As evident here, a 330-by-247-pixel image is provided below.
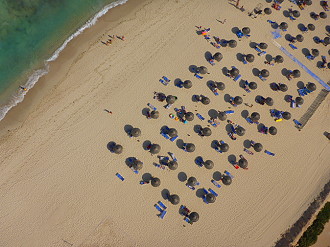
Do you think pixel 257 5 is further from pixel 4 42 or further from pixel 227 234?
pixel 4 42

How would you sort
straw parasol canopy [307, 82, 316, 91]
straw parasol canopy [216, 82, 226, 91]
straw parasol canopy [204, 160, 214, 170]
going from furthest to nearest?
straw parasol canopy [307, 82, 316, 91]
straw parasol canopy [216, 82, 226, 91]
straw parasol canopy [204, 160, 214, 170]

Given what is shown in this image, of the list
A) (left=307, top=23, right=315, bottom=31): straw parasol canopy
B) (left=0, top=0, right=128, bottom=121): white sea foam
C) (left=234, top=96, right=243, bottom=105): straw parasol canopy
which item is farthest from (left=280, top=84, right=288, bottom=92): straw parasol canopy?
(left=0, top=0, right=128, bottom=121): white sea foam

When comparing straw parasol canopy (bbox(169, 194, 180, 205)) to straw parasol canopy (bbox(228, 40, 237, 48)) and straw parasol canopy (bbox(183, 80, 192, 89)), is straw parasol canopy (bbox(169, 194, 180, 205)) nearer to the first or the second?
straw parasol canopy (bbox(183, 80, 192, 89))

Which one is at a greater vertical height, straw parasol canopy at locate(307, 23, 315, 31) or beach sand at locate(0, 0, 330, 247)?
straw parasol canopy at locate(307, 23, 315, 31)

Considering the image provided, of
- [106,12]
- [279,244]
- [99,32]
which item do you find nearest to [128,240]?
[279,244]

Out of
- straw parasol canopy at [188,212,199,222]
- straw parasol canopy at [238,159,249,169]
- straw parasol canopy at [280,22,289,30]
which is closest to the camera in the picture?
straw parasol canopy at [188,212,199,222]

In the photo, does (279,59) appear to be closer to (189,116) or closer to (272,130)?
(272,130)

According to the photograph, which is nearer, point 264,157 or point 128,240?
point 128,240

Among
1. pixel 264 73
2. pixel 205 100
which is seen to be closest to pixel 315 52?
pixel 264 73

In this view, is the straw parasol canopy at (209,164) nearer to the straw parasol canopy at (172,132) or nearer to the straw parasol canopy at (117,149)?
the straw parasol canopy at (172,132)
